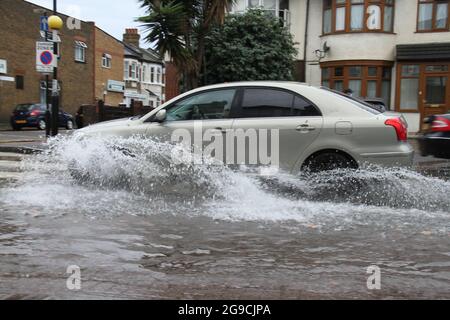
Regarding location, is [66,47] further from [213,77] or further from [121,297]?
[121,297]

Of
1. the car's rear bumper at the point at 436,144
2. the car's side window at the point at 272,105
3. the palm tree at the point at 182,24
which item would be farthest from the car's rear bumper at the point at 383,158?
the palm tree at the point at 182,24

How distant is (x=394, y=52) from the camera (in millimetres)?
21000

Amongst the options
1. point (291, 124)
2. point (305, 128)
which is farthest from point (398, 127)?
point (291, 124)

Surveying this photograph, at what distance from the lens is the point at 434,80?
806 inches

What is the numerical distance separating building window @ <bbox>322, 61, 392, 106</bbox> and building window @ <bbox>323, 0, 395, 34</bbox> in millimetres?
1386

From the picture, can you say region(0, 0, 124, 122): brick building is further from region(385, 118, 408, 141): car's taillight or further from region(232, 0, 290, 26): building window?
region(385, 118, 408, 141): car's taillight

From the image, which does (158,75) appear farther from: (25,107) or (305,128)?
(305,128)

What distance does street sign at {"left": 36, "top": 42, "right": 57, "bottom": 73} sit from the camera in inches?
519

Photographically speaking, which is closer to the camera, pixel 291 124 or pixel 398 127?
pixel 398 127

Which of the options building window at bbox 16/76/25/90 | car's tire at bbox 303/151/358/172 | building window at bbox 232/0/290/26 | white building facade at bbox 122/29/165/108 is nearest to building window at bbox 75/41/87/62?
building window at bbox 16/76/25/90

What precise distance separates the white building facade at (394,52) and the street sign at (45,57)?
39.0ft

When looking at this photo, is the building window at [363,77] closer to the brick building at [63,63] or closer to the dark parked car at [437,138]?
the dark parked car at [437,138]

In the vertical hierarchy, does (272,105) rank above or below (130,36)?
below

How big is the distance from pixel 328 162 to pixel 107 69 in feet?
125
